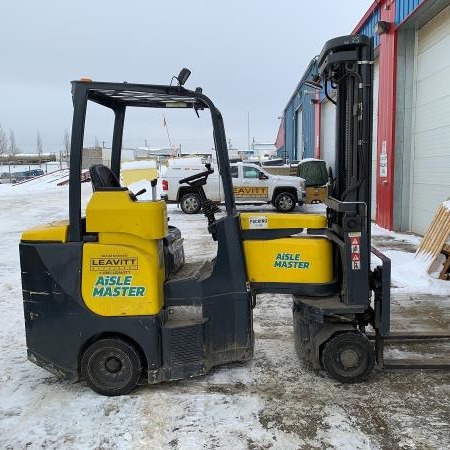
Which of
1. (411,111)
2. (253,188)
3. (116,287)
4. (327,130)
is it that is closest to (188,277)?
(116,287)

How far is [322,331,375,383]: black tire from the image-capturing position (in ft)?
13.2

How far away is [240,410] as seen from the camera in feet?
12.0

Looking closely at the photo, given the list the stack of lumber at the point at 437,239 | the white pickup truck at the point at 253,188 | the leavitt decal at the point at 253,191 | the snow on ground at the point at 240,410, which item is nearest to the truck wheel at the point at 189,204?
the white pickup truck at the point at 253,188

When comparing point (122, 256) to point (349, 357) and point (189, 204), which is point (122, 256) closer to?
point (349, 357)

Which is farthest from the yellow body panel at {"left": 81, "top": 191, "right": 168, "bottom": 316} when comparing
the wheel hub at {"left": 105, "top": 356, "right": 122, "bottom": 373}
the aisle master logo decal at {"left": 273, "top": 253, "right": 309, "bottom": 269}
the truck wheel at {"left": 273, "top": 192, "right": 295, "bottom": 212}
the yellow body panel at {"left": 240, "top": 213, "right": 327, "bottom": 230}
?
the truck wheel at {"left": 273, "top": 192, "right": 295, "bottom": 212}

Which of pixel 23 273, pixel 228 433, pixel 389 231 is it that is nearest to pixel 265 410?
pixel 228 433

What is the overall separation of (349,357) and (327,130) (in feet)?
63.6

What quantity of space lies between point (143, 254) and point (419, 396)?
→ 2430mm

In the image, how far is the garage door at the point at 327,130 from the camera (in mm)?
21161

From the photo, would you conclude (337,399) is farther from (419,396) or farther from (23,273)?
(23,273)

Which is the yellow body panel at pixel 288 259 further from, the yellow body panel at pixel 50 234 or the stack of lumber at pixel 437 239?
the stack of lumber at pixel 437 239

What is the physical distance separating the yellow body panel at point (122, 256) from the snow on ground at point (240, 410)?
0.77m

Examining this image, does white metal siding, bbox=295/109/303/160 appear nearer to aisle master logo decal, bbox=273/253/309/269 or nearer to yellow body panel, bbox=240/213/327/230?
yellow body panel, bbox=240/213/327/230

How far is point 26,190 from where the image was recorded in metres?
32.1
